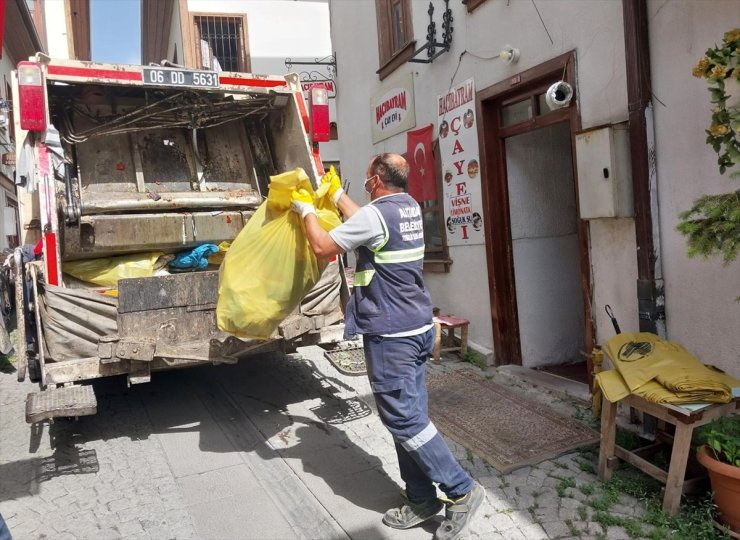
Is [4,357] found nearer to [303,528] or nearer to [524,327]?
[303,528]

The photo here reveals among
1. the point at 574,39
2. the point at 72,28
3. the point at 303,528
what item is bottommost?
the point at 303,528

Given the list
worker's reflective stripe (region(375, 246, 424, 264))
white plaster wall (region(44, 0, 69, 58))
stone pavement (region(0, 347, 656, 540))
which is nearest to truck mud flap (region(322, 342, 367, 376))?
stone pavement (region(0, 347, 656, 540))

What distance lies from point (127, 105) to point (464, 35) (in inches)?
128

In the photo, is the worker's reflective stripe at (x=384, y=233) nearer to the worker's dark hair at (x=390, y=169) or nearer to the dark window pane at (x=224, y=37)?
the worker's dark hair at (x=390, y=169)

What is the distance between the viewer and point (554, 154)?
5.49 meters

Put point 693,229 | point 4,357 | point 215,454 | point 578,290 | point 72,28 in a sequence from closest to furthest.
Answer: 1. point 693,229
2. point 215,454
3. point 578,290
4. point 4,357
5. point 72,28

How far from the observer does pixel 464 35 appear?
18.4 ft

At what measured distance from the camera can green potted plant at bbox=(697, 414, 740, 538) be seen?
2514 millimetres

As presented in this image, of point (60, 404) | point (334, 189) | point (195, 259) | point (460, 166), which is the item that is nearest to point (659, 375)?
point (334, 189)

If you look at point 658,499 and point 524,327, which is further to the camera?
point 524,327

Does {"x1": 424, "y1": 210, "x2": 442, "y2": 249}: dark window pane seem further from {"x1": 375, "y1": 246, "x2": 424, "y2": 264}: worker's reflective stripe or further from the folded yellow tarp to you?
{"x1": 375, "y1": 246, "x2": 424, "y2": 264}: worker's reflective stripe

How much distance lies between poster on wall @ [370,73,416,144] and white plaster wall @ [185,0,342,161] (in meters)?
5.31

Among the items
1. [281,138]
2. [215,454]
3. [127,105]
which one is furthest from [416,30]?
[215,454]

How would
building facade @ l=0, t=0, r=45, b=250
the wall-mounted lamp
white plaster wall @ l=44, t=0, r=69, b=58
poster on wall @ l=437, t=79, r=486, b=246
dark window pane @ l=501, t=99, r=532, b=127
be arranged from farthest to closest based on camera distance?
white plaster wall @ l=44, t=0, r=69, b=58, building facade @ l=0, t=0, r=45, b=250, poster on wall @ l=437, t=79, r=486, b=246, dark window pane @ l=501, t=99, r=532, b=127, the wall-mounted lamp
